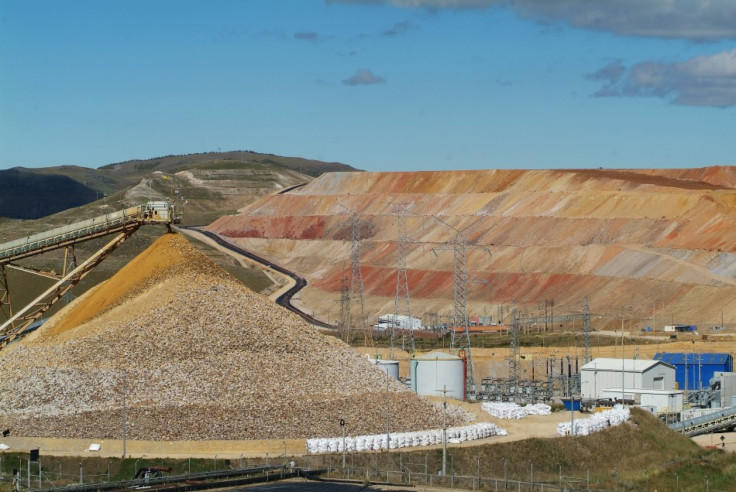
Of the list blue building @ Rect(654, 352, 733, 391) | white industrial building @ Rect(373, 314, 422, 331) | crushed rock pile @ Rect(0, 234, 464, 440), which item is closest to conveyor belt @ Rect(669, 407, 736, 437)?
blue building @ Rect(654, 352, 733, 391)

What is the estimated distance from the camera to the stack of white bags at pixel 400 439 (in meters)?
63.9

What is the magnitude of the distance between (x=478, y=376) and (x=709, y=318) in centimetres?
4062

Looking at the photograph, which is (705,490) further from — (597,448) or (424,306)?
(424,306)

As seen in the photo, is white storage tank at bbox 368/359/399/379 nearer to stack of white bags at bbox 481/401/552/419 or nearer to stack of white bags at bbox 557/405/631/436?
stack of white bags at bbox 481/401/552/419

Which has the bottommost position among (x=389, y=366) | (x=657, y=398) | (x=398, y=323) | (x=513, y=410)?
(x=513, y=410)

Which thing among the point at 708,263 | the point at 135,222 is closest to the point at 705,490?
the point at 135,222

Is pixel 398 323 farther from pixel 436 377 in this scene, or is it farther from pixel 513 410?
pixel 513 410

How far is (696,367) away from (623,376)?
41.3 feet

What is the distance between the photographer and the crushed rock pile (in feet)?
213

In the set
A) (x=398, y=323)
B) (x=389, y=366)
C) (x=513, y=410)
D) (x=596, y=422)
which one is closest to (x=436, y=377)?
(x=389, y=366)

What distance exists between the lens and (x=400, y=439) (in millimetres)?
66000

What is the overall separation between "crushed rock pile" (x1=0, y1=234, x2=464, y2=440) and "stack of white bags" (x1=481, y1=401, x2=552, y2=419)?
7674 mm

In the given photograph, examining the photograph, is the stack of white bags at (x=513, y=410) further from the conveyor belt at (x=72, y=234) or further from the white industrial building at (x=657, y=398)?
the conveyor belt at (x=72, y=234)

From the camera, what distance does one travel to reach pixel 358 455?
6312 cm
